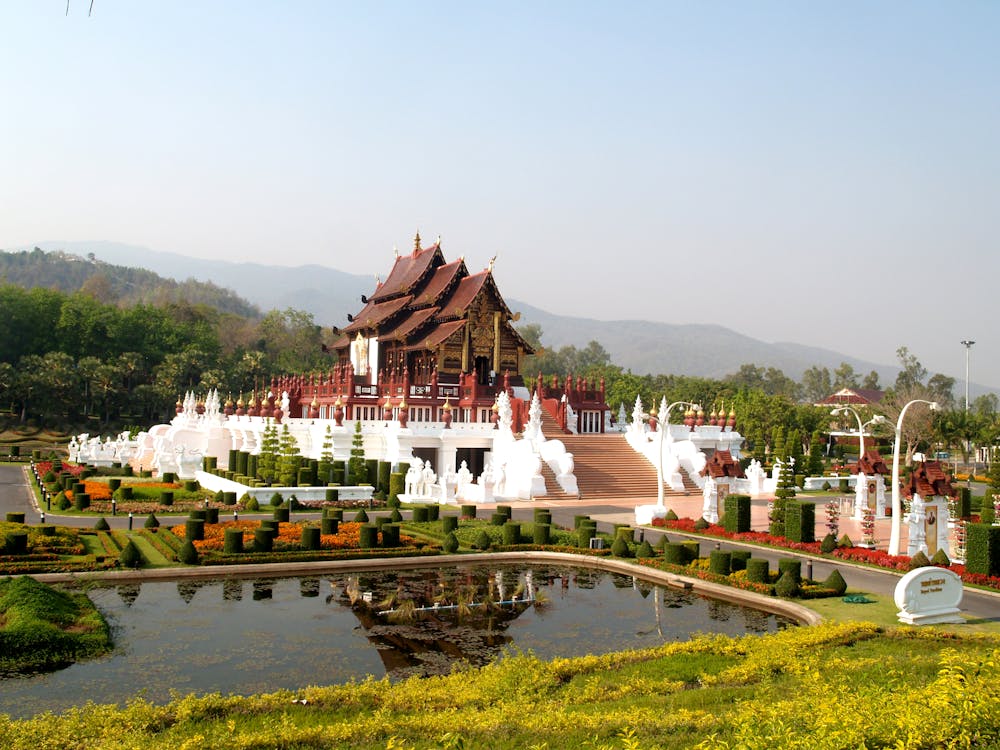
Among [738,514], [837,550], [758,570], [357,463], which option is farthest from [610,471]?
[758,570]

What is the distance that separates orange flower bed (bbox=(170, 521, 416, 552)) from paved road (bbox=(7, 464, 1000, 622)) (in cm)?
416

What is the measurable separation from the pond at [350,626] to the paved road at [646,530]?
163 inches

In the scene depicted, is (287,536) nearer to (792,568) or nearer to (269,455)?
(792,568)

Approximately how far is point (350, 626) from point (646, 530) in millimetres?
14537

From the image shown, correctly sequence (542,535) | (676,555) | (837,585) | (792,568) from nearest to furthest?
1. (837,585)
2. (792,568)
3. (676,555)
4. (542,535)

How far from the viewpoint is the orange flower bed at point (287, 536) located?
23739 millimetres

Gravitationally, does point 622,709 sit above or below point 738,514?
below

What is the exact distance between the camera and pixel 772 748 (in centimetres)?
809

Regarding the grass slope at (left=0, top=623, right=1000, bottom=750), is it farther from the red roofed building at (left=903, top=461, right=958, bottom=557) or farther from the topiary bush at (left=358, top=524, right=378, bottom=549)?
the topiary bush at (left=358, top=524, right=378, bottom=549)

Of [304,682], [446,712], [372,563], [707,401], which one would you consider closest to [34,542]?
[372,563]

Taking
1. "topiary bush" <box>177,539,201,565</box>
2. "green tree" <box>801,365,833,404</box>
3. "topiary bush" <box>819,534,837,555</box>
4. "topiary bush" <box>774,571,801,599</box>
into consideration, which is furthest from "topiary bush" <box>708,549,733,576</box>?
"green tree" <box>801,365,833,404</box>

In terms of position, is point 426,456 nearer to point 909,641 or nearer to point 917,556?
point 917,556

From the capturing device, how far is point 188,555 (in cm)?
2161

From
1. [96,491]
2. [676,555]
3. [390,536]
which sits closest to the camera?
[676,555]
